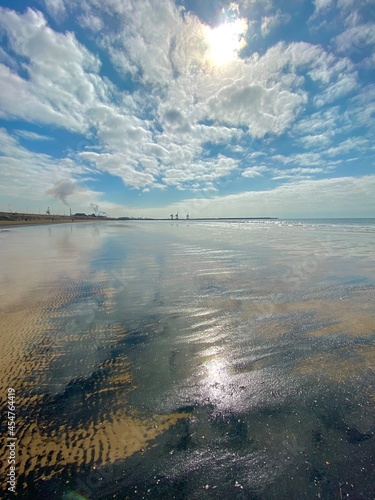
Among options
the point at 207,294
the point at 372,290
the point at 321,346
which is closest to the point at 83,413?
the point at 321,346

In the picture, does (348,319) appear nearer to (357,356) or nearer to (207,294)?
(357,356)

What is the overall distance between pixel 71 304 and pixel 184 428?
19.0 feet

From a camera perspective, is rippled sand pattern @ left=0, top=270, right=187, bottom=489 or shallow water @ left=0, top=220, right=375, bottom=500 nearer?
shallow water @ left=0, top=220, right=375, bottom=500

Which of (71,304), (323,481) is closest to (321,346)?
(323,481)

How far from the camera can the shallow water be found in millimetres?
2525

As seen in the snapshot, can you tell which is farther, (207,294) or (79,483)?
(207,294)

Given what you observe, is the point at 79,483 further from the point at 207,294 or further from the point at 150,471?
the point at 207,294

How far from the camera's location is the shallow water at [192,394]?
253cm

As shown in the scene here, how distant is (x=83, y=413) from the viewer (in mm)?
3318

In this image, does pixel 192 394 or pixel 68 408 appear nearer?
pixel 68 408

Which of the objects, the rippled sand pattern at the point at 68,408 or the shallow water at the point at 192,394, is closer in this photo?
the shallow water at the point at 192,394

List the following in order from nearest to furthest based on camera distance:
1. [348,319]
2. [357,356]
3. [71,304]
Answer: [357,356] < [348,319] < [71,304]

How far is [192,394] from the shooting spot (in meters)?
3.67

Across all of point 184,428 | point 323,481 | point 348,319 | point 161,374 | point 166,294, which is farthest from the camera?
point 166,294
